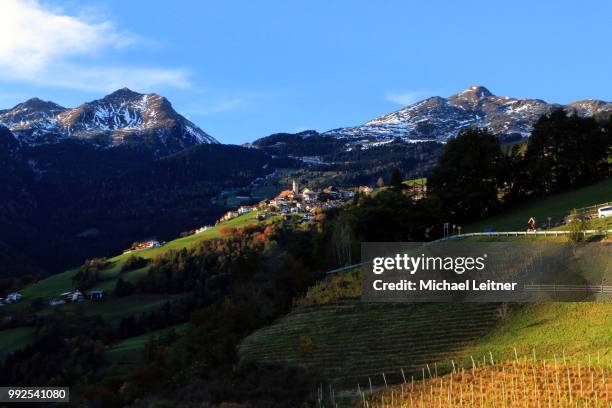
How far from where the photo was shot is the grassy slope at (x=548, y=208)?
53.7 metres

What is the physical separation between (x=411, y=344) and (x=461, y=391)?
836cm

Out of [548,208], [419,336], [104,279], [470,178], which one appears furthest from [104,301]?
[419,336]

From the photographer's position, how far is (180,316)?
105250 millimetres

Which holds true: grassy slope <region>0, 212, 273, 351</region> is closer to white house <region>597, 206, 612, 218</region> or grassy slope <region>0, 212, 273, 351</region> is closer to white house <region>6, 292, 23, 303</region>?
white house <region>6, 292, 23, 303</region>

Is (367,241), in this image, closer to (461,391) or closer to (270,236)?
(461,391)

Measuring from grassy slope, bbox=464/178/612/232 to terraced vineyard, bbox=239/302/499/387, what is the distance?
1925cm

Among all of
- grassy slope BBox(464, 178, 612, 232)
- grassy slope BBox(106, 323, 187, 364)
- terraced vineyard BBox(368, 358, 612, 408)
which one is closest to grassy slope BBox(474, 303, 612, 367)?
terraced vineyard BBox(368, 358, 612, 408)

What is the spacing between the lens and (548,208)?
58.5 m

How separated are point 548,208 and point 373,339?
3361 centimetres

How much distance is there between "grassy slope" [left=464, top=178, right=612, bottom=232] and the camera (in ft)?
176

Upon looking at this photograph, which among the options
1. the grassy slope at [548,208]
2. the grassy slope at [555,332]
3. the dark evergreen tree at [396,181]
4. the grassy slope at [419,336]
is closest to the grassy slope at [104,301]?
the dark evergreen tree at [396,181]

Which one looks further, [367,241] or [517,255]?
[367,241]

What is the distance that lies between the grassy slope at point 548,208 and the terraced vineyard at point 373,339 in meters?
19.2

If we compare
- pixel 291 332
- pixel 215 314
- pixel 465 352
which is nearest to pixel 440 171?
pixel 215 314
